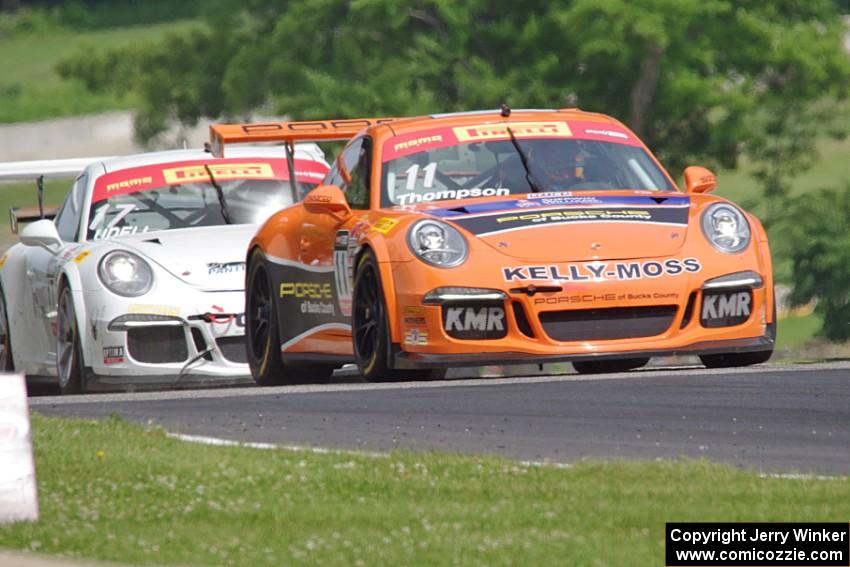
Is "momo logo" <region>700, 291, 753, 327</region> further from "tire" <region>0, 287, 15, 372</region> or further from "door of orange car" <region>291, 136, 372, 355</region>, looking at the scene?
"tire" <region>0, 287, 15, 372</region>

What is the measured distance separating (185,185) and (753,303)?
187 inches

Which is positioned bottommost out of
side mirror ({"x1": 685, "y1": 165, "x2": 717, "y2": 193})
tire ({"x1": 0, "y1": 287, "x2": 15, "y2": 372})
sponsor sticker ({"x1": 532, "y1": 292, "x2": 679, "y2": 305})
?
tire ({"x1": 0, "y1": 287, "x2": 15, "y2": 372})

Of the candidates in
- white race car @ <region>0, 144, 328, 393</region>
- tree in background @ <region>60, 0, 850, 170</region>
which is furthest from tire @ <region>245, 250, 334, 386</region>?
tree in background @ <region>60, 0, 850, 170</region>

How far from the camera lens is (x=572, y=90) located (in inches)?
1564

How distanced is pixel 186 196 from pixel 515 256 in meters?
4.31

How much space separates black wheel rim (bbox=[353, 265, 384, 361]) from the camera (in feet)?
35.6

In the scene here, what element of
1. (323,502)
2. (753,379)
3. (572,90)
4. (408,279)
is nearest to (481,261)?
(408,279)

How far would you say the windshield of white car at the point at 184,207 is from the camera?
14.0 m

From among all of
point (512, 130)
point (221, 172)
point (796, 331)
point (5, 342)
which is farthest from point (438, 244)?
point (796, 331)

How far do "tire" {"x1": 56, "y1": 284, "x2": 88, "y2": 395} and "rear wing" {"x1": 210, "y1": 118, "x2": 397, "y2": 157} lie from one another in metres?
1.43

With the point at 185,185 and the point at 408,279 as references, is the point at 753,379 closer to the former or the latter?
the point at 408,279

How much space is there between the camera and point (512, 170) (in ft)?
37.9

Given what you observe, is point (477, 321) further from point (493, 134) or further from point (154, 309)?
point (154, 309)

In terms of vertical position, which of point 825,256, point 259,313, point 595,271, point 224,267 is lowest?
point 825,256
